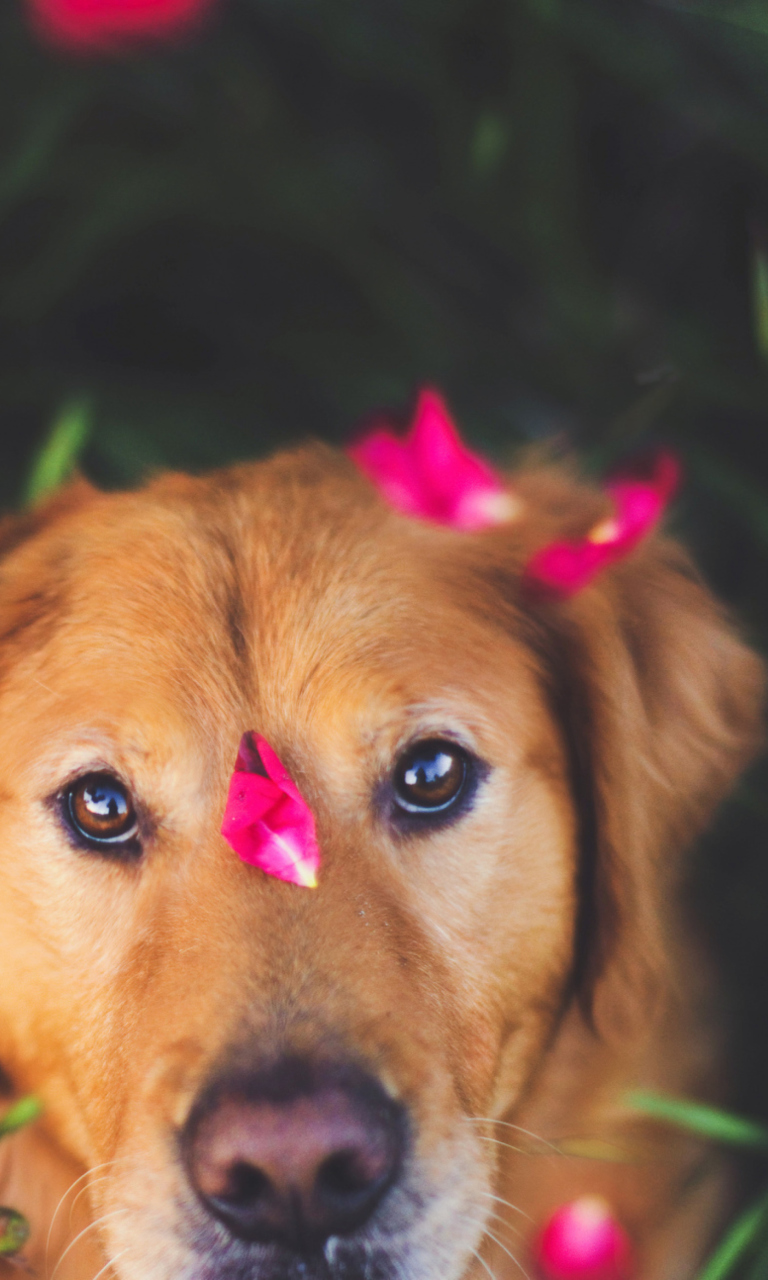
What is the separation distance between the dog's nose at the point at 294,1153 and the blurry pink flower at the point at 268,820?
0.28m

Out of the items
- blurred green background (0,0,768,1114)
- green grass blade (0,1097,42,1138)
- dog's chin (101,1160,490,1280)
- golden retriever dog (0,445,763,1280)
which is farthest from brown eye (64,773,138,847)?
blurred green background (0,0,768,1114)

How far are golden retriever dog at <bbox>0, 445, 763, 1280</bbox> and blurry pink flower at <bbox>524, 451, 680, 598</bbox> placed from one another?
0.14ft

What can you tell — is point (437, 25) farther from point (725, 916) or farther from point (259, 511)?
point (725, 916)

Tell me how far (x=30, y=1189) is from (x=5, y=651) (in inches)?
39.8

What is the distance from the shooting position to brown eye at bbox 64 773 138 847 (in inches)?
71.6

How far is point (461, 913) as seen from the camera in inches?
71.3

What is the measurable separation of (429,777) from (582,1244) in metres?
1.11

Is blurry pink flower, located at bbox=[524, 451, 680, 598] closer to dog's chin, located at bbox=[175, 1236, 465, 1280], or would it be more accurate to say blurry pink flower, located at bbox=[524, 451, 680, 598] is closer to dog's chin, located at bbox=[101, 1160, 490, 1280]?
dog's chin, located at bbox=[101, 1160, 490, 1280]

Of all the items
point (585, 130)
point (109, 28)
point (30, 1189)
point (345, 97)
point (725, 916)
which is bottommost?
point (30, 1189)

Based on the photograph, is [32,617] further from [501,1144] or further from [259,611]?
[501,1144]

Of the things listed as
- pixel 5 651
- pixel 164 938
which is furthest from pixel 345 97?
pixel 164 938

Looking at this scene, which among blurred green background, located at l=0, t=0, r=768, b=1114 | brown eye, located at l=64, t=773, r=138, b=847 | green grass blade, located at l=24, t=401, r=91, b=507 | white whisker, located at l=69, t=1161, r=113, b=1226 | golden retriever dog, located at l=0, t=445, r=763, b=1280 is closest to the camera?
golden retriever dog, located at l=0, t=445, r=763, b=1280

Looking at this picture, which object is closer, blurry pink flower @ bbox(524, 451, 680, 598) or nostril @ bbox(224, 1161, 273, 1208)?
nostril @ bbox(224, 1161, 273, 1208)

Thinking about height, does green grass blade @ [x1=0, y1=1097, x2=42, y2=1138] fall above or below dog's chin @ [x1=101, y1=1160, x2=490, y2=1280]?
below
